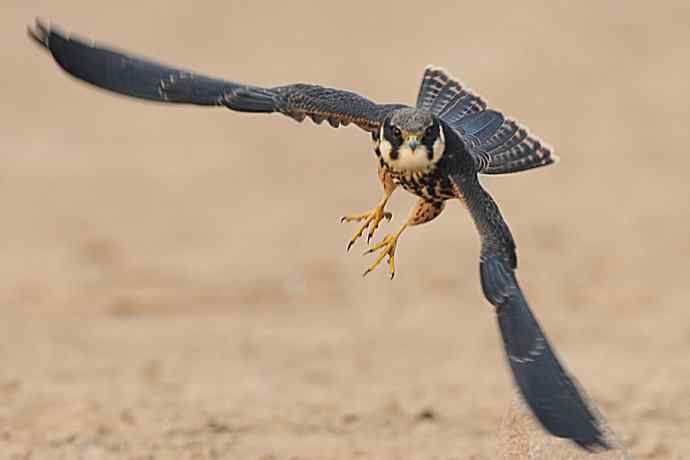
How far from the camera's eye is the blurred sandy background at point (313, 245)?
8.63 m

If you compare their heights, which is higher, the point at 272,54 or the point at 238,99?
the point at 272,54

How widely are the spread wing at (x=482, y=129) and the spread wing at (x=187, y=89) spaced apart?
2.17 feet

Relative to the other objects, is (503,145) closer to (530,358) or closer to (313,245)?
(530,358)

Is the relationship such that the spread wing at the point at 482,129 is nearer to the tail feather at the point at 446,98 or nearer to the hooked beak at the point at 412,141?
the tail feather at the point at 446,98

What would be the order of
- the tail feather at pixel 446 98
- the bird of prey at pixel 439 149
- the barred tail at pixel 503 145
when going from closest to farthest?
1. the bird of prey at pixel 439 149
2. the barred tail at pixel 503 145
3. the tail feather at pixel 446 98

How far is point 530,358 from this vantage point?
215 inches

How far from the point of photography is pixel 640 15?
18.8 m

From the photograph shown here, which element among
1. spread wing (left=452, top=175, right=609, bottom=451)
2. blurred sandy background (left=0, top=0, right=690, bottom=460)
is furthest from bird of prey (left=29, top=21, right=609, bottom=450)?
blurred sandy background (left=0, top=0, right=690, bottom=460)

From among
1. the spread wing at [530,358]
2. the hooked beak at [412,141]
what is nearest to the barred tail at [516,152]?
the hooked beak at [412,141]

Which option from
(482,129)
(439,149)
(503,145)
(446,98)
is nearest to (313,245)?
(446,98)

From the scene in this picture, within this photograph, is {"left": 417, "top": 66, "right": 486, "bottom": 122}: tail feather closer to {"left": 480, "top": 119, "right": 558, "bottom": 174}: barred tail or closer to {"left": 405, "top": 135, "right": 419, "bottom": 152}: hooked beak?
{"left": 480, "top": 119, "right": 558, "bottom": 174}: barred tail

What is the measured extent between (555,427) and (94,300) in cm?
723

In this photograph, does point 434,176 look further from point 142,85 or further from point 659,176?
point 659,176

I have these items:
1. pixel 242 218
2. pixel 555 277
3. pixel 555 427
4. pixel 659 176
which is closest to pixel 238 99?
pixel 555 427
